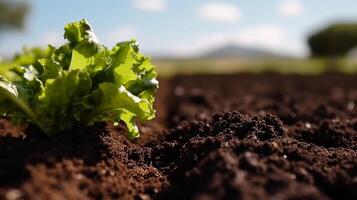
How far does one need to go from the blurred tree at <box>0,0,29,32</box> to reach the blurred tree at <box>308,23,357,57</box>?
92.0 ft

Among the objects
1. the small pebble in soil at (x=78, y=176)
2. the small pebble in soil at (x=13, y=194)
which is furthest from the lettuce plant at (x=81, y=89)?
the small pebble in soil at (x=13, y=194)

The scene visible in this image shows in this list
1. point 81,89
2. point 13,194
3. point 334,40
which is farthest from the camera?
point 334,40

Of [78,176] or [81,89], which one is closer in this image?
[78,176]

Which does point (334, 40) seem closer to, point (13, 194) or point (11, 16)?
point (11, 16)

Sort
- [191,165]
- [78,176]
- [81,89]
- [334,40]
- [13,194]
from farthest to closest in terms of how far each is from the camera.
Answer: [334,40] < [81,89] < [191,165] < [78,176] < [13,194]

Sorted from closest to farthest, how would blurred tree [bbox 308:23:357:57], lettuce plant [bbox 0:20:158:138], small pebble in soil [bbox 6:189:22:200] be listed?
small pebble in soil [bbox 6:189:22:200] → lettuce plant [bbox 0:20:158:138] → blurred tree [bbox 308:23:357:57]

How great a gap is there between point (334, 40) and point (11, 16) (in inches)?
1208

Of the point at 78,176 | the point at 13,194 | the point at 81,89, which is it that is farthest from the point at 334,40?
the point at 13,194

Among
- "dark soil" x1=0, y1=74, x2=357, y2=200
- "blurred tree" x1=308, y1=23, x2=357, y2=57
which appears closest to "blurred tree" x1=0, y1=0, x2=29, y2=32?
"blurred tree" x1=308, y1=23, x2=357, y2=57

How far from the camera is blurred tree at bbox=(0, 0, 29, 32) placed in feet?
182

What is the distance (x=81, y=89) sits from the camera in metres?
4.39

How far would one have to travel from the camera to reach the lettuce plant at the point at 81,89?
4.30m

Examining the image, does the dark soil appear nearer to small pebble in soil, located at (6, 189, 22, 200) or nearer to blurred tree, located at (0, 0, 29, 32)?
small pebble in soil, located at (6, 189, 22, 200)

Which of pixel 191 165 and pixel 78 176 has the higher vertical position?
pixel 191 165
